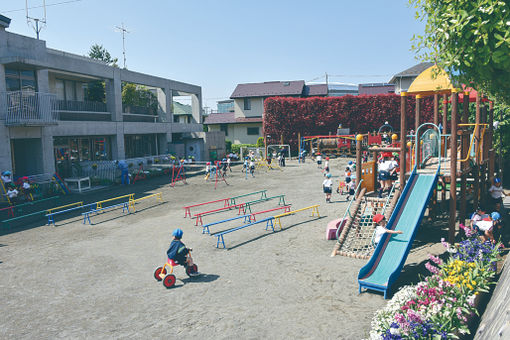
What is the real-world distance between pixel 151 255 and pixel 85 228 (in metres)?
5.21

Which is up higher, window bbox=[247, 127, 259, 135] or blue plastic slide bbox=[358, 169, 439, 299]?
window bbox=[247, 127, 259, 135]

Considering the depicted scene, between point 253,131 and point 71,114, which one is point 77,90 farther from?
point 253,131

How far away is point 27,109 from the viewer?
2227 cm

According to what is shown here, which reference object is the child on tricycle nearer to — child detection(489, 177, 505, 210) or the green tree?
child detection(489, 177, 505, 210)

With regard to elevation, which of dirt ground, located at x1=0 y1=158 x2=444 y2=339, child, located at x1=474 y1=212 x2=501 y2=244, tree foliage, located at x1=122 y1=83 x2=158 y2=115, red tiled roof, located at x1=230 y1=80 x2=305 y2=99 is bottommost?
dirt ground, located at x1=0 y1=158 x2=444 y2=339

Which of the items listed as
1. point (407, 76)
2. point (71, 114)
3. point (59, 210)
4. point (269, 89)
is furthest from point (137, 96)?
point (407, 76)

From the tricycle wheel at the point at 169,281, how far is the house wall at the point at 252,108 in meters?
44.7

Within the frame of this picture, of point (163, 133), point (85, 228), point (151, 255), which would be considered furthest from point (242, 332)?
point (163, 133)

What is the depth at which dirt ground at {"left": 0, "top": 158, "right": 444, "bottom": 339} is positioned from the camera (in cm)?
798

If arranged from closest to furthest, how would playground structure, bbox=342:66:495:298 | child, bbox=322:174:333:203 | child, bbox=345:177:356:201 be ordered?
1. playground structure, bbox=342:66:495:298
2. child, bbox=322:174:333:203
3. child, bbox=345:177:356:201

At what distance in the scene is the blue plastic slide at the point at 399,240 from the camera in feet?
30.4

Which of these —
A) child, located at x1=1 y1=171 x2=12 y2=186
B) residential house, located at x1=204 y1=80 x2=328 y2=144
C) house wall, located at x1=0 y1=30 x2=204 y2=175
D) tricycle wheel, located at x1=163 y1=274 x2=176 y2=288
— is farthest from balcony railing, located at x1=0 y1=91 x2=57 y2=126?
residential house, located at x1=204 y1=80 x2=328 y2=144

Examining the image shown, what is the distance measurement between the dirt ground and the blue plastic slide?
42 centimetres

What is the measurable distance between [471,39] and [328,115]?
3638 cm
